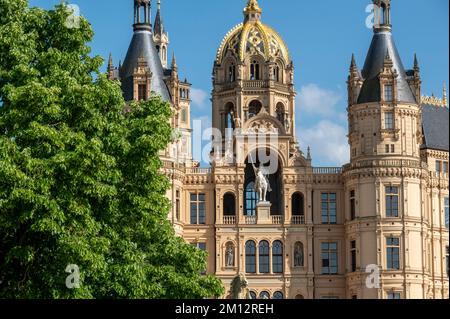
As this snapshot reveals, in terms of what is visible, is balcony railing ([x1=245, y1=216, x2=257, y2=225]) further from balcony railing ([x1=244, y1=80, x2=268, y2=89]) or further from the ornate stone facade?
balcony railing ([x1=244, y1=80, x2=268, y2=89])

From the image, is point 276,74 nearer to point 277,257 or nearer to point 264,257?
point 277,257

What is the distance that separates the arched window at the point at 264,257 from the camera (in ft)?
313

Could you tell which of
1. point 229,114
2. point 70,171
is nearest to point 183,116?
point 229,114

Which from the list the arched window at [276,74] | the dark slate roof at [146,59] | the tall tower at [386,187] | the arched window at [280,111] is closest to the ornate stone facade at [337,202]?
the tall tower at [386,187]

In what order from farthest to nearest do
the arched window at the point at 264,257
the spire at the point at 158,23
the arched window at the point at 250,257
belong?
the spire at the point at 158,23 → the arched window at the point at 264,257 → the arched window at the point at 250,257

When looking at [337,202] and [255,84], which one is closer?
[337,202]

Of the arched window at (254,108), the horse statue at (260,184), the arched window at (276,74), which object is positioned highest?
the arched window at (276,74)

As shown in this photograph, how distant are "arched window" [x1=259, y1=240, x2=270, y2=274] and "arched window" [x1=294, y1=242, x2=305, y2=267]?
2169 mm

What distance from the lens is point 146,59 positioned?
94625mm

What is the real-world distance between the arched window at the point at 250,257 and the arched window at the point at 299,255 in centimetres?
→ 318

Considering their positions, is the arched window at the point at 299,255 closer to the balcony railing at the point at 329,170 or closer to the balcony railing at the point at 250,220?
the balcony railing at the point at 250,220

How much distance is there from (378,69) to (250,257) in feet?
55.8

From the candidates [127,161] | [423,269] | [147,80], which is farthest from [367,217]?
[127,161]

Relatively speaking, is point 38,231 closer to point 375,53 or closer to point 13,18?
point 13,18
